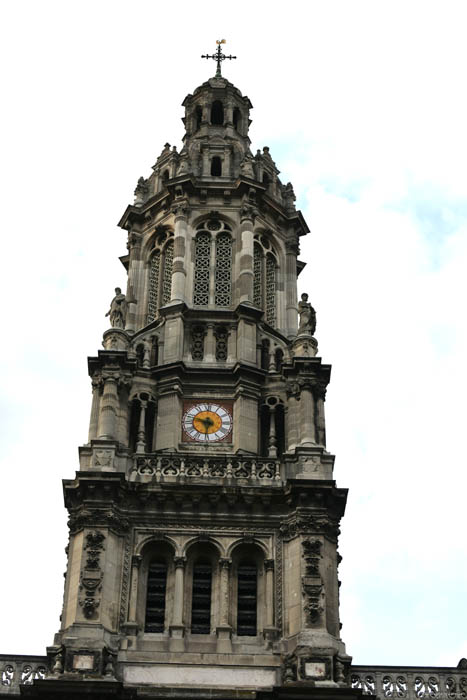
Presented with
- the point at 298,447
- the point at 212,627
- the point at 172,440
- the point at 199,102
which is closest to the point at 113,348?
the point at 172,440

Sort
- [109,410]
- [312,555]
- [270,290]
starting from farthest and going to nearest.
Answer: [270,290], [109,410], [312,555]

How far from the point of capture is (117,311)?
4647 cm

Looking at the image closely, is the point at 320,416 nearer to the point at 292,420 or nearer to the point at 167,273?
the point at 292,420

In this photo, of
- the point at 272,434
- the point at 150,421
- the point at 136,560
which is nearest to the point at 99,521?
the point at 136,560

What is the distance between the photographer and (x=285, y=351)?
155 feet

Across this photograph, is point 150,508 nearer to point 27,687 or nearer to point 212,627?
point 212,627

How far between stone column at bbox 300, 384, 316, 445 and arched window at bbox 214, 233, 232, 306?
18.9 ft

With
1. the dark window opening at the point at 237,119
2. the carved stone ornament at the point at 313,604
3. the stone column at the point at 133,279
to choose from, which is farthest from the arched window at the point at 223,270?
the carved stone ornament at the point at 313,604

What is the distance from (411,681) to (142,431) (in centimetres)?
1163

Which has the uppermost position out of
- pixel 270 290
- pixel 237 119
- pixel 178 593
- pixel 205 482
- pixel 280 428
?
pixel 237 119

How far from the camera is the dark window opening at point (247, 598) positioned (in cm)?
3950

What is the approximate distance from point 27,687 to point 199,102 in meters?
27.8

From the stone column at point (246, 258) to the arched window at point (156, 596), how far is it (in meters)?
10.9

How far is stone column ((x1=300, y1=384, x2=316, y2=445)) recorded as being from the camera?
42763mm
